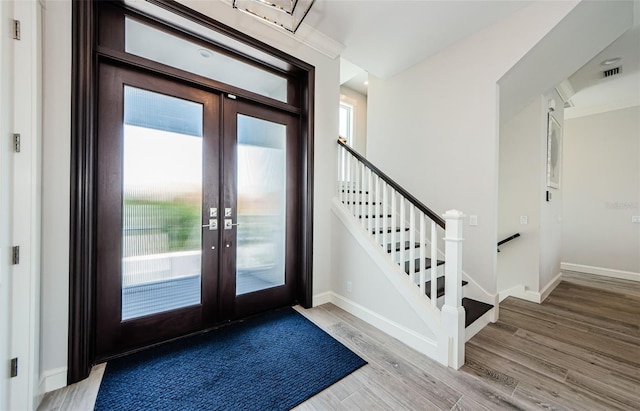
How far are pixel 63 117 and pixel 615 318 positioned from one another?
18.1 feet

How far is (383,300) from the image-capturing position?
242 centimetres

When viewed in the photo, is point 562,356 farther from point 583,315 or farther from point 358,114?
point 358,114

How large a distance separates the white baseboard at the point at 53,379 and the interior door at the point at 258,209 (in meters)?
1.08

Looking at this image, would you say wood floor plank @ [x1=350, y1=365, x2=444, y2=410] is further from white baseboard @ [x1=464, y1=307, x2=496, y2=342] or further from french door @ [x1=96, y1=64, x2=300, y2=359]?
french door @ [x1=96, y1=64, x2=300, y2=359]

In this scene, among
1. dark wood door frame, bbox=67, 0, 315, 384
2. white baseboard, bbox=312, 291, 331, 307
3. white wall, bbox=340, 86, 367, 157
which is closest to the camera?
dark wood door frame, bbox=67, 0, 315, 384

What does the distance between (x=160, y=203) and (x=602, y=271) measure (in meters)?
7.12

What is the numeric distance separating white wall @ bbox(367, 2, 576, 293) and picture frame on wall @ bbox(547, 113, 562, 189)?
157cm

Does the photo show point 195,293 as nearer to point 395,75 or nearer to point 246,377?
point 246,377

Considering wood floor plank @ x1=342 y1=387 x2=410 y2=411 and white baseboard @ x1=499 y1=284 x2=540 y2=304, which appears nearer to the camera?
wood floor plank @ x1=342 y1=387 x2=410 y2=411

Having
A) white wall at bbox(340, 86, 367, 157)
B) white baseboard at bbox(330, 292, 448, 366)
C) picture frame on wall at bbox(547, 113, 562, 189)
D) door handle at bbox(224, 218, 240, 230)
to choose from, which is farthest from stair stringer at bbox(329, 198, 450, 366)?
picture frame on wall at bbox(547, 113, 562, 189)

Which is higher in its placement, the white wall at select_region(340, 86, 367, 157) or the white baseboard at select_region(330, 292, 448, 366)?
the white wall at select_region(340, 86, 367, 157)

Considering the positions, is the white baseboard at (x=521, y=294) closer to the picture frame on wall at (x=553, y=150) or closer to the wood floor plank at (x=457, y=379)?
the picture frame on wall at (x=553, y=150)

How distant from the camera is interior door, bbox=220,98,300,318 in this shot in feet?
8.00

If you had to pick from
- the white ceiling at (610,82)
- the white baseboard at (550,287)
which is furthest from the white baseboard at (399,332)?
the white ceiling at (610,82)
